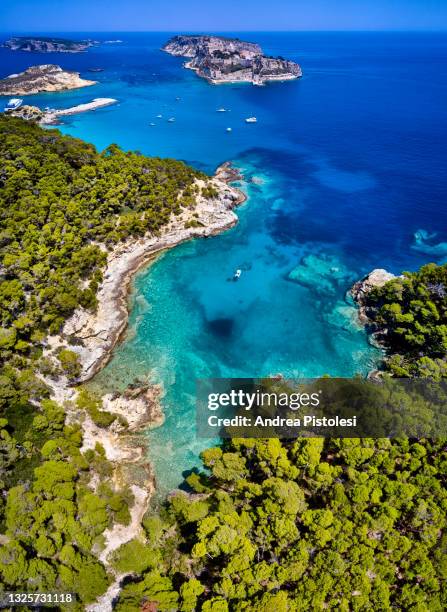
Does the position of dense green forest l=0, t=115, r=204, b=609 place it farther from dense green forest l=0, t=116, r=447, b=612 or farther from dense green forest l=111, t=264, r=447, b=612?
dense green forest l=111, t=264, r=447, b=612

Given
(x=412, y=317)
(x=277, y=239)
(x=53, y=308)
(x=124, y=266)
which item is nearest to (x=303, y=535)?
(x=412, y=317)

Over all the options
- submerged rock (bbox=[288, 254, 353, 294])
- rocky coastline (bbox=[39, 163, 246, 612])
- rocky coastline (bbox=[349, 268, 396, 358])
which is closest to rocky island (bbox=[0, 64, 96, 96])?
rocky coastline (bbox=[39, 163, 246, 612])

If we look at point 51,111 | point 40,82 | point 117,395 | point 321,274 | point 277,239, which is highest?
point 40,82

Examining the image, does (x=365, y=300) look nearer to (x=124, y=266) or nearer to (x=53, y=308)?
(x=124, y=266)

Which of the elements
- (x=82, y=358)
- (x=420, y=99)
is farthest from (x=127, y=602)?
(x=420, y=99)

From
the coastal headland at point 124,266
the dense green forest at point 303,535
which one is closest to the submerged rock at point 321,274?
the coastal headland at point 124,266

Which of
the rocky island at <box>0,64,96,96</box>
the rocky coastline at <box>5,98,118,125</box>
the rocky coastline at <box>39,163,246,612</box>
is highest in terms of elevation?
the rocky island at <box>0,64,96,96</box>
